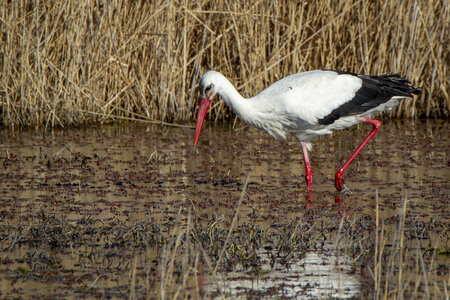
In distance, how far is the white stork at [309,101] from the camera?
6.75m

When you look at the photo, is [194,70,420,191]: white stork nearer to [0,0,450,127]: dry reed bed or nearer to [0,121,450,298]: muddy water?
[0,121,450,298]: muddy water

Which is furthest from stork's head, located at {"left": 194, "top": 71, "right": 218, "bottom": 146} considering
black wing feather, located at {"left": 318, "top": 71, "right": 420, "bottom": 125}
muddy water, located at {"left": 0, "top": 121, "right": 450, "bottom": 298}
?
black wing feather, located at {"left": 318, "top": 71, "right": 420, "bottom": 125}

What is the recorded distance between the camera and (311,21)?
9922mm

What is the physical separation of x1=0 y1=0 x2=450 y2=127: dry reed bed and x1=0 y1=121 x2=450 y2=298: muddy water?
0.48 metres

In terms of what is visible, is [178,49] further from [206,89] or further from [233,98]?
[233,98]

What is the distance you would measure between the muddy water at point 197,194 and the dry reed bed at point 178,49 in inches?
19.0

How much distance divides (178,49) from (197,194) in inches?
143

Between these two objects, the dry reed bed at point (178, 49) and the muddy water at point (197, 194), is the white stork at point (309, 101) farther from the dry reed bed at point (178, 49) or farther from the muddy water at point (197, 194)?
the dry reed bed at point (178, 49)

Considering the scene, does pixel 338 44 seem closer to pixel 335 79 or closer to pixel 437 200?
pixel 335 79

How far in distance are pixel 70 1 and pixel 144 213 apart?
167 inches

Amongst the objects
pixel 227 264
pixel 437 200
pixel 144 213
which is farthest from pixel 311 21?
pixel 227 264

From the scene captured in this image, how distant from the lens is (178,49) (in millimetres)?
9805

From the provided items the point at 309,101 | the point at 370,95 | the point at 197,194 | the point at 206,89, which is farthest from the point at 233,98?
the point at 370,95

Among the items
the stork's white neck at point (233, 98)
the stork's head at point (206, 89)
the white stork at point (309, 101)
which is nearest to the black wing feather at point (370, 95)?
the white stork at point (309, 101)
